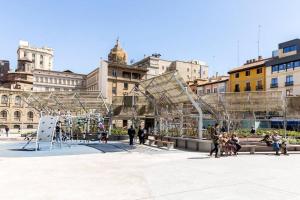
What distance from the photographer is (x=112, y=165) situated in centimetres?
1341

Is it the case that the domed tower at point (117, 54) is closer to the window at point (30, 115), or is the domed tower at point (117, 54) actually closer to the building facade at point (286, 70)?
Answer: the window at point (30, 115)

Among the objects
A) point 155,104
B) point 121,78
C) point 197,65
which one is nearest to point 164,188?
point 155,104

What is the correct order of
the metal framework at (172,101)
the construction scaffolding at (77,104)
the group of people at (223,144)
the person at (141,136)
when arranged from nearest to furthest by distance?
the group of people at (223,144) → the metal framework at (172,101) → the person at (141,136) → the construction scaffolding at (77,104)

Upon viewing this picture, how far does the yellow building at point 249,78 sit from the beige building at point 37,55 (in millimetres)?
83710

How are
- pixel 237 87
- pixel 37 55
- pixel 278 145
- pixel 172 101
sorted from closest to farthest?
pixel 278 145 → pixel 172 101 → pixel 237 87 → pixel 37 55

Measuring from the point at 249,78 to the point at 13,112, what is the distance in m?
57.1

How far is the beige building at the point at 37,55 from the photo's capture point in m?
120

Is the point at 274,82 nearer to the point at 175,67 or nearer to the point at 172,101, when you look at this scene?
the point at 172,101

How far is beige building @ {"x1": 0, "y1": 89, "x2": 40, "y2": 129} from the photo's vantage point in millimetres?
73625

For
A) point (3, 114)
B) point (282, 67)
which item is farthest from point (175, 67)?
point (3, 114)

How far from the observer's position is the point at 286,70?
5238 cm

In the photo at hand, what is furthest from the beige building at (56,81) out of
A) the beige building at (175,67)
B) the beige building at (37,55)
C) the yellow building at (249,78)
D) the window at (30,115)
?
the yellow building at (249,78)

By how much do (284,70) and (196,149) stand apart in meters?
39.0

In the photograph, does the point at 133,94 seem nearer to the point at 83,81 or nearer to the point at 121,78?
the point at 121,78
